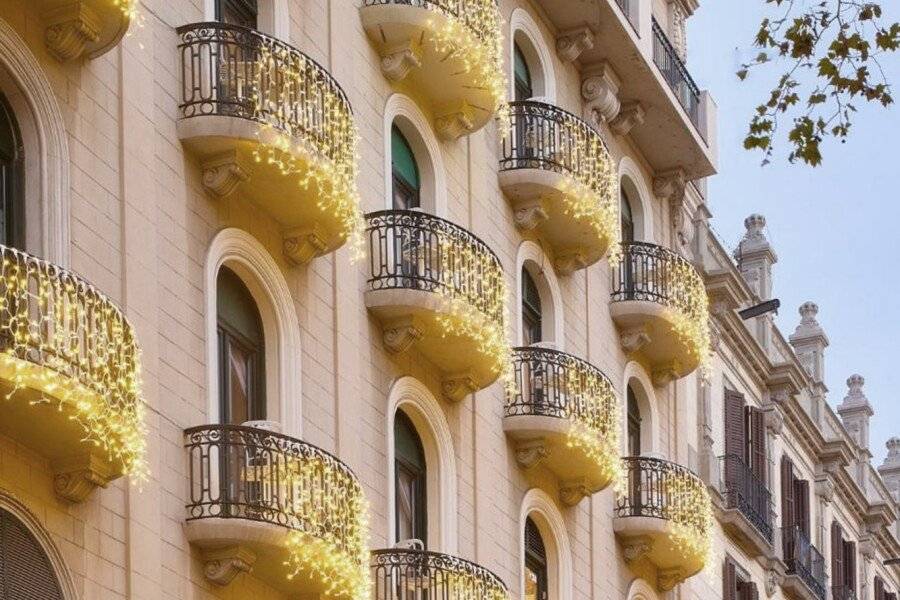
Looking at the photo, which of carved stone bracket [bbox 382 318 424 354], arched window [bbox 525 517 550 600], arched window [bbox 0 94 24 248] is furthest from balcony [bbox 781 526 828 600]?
arched window [bbox 0 94 24 248]

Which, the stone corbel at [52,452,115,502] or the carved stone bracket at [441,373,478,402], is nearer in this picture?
the stone corbel at [52,452,115,502]

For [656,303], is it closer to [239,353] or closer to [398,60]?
[398,60]

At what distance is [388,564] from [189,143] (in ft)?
17.5

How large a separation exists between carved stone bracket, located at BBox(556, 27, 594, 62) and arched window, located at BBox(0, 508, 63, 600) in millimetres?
17343

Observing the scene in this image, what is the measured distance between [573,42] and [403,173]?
6.69 metres

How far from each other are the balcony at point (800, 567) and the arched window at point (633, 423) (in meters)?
8.49

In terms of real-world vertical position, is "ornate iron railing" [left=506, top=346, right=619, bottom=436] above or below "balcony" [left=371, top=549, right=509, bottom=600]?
above

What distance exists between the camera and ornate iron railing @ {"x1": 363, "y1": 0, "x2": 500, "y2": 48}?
29438 mm

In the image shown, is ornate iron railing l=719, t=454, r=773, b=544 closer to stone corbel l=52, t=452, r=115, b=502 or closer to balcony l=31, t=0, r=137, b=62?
balcony l=31, t=0, r=137, b=62

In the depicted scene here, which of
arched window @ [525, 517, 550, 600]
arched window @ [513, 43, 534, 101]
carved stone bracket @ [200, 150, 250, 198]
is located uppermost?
arched window @ [513, 43, 534, 101]

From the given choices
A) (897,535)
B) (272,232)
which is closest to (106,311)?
(272,232)

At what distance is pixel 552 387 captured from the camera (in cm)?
3216

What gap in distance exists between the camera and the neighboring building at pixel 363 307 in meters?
21.3

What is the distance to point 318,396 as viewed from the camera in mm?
26188
